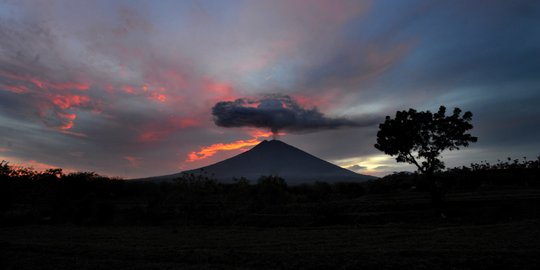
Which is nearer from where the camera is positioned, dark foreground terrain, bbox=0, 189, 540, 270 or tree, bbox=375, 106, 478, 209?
dark foreground terrain, bbox=0, 189, 540, 270

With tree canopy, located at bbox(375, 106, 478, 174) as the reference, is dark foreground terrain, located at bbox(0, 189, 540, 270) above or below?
below

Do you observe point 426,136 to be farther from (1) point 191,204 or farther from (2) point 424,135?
(1) point 191,204

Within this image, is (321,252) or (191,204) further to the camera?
(191,204)

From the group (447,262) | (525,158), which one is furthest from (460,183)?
(447,262)

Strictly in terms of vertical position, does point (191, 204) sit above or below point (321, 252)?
above

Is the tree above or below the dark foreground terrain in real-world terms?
above

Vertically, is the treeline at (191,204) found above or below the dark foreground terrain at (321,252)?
above

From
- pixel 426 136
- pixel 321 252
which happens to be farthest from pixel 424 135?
pixel 321 252

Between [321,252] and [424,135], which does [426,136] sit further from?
[321,252]

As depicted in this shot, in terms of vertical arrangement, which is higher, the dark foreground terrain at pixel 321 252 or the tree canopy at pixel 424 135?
the tree canopy at pixel 424 135

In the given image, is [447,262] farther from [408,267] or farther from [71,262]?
[71,262]

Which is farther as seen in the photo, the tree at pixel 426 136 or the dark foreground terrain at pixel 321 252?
the tree at pixel 426 136

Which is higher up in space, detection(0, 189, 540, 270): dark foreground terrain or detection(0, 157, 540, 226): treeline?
detection(0, 157, 540, 226): treeline

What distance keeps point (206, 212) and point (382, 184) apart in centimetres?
2883
